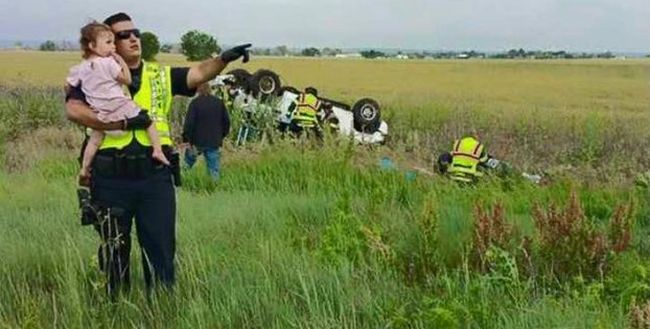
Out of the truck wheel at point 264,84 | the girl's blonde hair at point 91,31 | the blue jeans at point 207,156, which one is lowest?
the blue jeans at point 207,156

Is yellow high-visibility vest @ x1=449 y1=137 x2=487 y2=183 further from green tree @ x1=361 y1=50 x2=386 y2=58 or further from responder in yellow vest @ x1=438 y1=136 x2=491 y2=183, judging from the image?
green tree @ x1=361 y1=50 x2=386 y2=58

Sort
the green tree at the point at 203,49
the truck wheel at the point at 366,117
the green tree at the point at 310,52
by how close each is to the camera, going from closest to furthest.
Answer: the green tree at the point at 203,49, the truck wheel at the point at 366,117, the green tree at the point at 310,52

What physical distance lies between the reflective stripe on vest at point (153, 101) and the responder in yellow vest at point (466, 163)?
4892mm

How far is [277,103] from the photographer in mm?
12898

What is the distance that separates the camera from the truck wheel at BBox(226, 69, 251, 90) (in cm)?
1288

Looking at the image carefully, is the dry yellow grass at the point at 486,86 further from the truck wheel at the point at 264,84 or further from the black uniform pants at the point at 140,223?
the black uniform pants at the point at 140,223

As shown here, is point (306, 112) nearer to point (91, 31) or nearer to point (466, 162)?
point (466, 162)

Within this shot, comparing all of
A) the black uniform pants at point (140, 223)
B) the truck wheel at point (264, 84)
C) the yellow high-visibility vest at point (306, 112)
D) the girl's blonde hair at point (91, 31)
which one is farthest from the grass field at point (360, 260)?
the truck wheel at point (264, 84)

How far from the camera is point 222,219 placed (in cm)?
619

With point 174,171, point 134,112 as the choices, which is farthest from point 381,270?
point 134,112

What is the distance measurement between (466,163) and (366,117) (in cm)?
496

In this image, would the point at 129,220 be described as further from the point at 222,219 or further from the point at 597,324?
the point at 597,324

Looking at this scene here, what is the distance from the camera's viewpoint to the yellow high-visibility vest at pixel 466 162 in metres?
8.66

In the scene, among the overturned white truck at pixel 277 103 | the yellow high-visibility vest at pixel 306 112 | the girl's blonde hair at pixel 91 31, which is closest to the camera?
the girl's blonde hair at pixel 91 31
